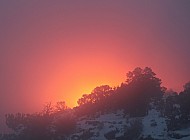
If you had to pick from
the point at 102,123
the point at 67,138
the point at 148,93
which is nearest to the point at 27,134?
the point at 67,138

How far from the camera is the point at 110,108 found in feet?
404

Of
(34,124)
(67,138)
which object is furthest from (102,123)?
(34,124)

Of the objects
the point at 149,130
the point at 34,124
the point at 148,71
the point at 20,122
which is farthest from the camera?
the point at 148,71

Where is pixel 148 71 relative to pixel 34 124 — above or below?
above

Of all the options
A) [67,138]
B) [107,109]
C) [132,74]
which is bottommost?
[67,138]

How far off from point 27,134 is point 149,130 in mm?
29470

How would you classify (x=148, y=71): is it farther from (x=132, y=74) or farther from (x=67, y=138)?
(x=67, y=138)

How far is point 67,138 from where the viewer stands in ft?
333

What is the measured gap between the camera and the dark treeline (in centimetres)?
10081

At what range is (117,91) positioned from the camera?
125 meters

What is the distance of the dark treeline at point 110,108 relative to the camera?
101 meters

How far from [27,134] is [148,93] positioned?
36.8 meters

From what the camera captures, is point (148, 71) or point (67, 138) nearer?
point (67, 138)

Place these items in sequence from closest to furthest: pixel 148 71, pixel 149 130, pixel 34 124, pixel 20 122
→ pixel 149 130 < pixel 34 124 < pixel 20 122 < pixel 148 71
